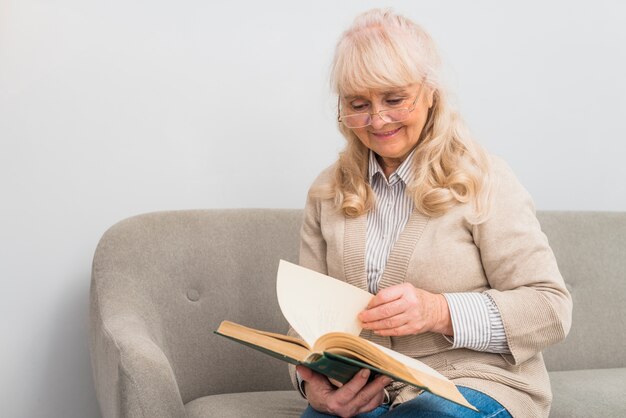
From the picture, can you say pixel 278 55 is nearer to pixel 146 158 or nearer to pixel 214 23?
pixel 214 23

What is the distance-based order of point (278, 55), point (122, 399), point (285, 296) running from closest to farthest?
point (285, 296) → point (122, 399) → point (278, 55)

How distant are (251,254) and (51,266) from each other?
1.70 feet

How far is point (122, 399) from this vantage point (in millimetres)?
1669

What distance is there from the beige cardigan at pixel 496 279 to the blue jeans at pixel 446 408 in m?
0.03

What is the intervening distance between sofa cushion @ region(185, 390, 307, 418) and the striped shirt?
372mm

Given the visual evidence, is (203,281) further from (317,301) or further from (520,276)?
(520,276)

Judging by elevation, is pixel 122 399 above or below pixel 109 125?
below

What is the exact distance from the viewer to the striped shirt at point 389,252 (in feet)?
5.24

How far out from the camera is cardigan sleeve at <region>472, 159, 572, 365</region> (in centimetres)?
161

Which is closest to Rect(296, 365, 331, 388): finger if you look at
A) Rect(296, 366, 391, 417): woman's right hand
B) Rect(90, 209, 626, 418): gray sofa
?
Rect(296, 366, 391, 417): woman's right hand

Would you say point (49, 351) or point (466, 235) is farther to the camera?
point (49, 351)

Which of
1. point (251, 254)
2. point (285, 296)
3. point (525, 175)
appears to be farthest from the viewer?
point (525, 175)

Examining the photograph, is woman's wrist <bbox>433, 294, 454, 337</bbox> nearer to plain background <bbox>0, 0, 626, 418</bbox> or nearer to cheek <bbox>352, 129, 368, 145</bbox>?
cheek <bbox>352, 129, 368, 145</bbox>

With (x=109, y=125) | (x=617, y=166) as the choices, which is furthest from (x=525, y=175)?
(x=109, y=125)
